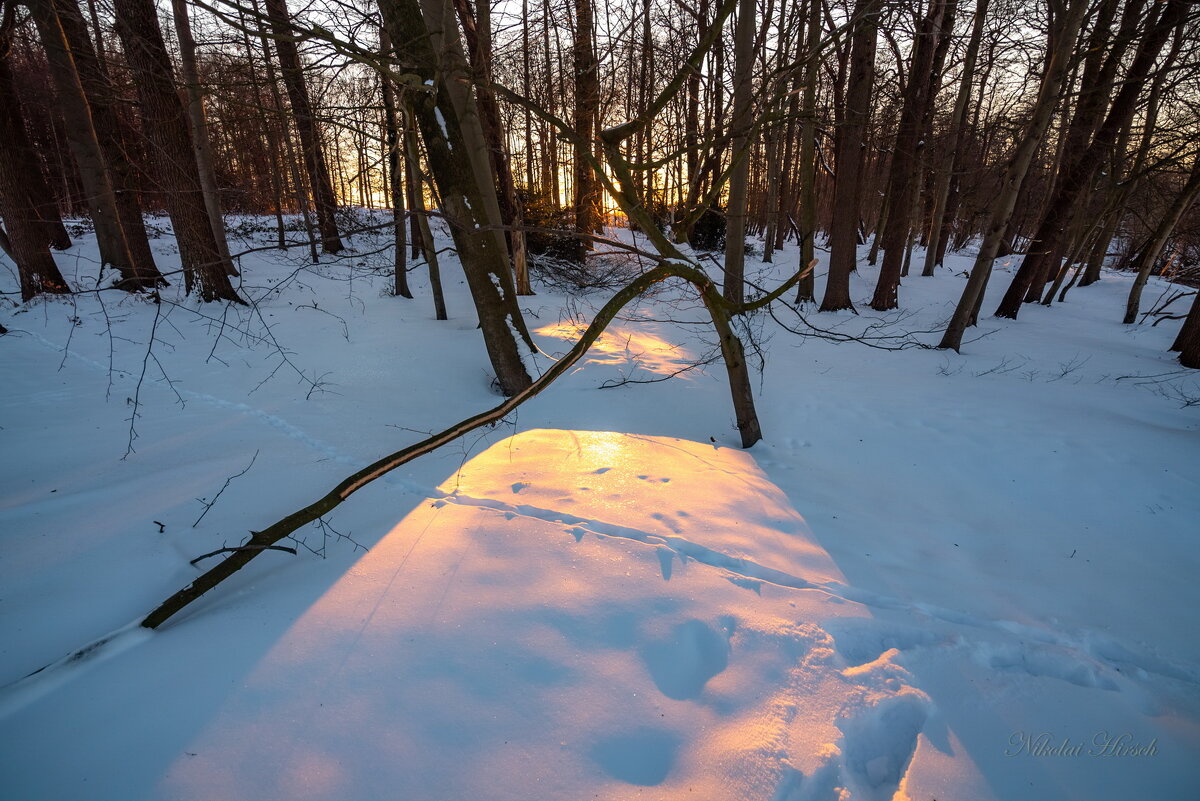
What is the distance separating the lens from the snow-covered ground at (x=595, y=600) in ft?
5.16

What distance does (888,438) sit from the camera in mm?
5164

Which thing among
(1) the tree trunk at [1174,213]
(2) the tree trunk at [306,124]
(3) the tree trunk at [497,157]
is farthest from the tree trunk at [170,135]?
(1) the tree trunk at [1174,213]

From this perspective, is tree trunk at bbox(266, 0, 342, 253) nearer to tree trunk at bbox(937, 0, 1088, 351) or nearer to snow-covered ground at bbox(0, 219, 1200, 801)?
snow-covered ground at bbox(0, 219, 1200, 801)

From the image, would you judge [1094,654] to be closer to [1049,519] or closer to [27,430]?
[1049,519]

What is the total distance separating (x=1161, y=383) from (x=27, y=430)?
41.4 ft

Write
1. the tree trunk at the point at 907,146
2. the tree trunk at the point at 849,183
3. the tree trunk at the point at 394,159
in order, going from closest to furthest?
the tree trunk at the point at 394,159 → the tree trunk at the point at 849,183 → the tree trunk at the point at 907,146

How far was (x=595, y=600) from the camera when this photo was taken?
2230mm

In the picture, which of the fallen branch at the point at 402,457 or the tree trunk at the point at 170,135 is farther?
the tree trunk at the point at 170,135

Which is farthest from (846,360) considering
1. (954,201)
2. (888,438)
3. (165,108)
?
(954,201)

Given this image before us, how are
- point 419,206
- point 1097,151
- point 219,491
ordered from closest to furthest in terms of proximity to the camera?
point 219,491 < point 419,206 < point 1097,151

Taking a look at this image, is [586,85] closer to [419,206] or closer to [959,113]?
[419,206]

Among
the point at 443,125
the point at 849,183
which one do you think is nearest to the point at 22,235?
the point at 443,125

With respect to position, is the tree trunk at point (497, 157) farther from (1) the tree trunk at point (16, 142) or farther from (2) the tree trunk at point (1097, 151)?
(2) the tree trunk at point (1097, 151)

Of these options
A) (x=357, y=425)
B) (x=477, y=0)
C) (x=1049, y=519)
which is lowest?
(x=1049, y=519)
